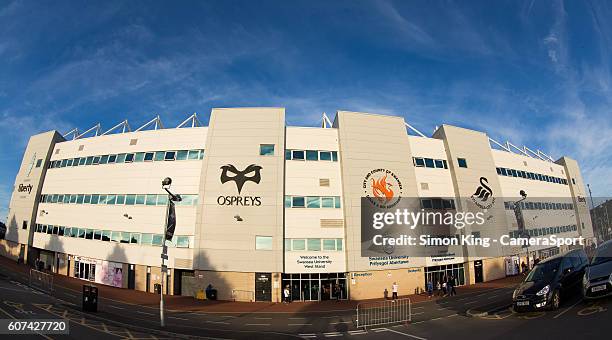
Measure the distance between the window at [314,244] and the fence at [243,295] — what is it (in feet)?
23.3

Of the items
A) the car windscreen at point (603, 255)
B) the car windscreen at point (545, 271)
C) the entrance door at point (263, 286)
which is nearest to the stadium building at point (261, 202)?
the entrance door at point (263, 286)

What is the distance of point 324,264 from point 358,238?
4281 mm

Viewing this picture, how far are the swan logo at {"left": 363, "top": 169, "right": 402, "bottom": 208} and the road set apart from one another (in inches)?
422

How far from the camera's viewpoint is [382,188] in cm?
3481

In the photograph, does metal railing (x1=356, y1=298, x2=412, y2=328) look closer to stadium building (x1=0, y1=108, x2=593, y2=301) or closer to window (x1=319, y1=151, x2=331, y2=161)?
stadium building (x1=0, y1=108, x2=593, y2=301)

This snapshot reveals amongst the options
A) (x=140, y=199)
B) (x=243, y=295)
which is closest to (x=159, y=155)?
(x=140, y=199)

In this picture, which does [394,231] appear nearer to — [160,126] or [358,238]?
[358,238]

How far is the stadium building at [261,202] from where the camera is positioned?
3216cm

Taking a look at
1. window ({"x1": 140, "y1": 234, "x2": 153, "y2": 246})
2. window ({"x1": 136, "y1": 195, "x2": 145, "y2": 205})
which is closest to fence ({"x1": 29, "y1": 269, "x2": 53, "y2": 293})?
window ({"x1": 140, "y1": 234, "x2": 153, "y2": 246})

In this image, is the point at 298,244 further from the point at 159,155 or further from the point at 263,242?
the point at 159,155

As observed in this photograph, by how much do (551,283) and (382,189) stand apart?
68.9 feet

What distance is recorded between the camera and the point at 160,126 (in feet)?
138

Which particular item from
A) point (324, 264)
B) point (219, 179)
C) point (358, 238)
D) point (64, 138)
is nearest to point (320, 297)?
point (324, 264)

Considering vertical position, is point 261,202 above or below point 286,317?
above
